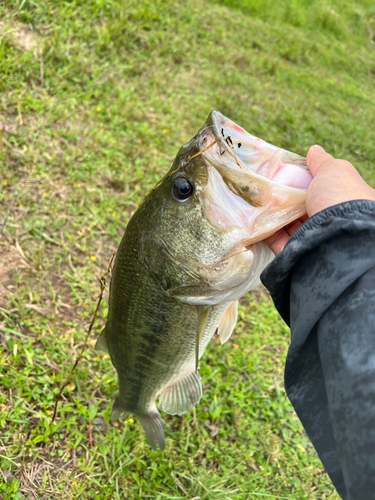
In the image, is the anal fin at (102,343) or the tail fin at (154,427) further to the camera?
the tail fin at (154,427)

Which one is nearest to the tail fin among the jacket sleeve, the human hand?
the jacket sleeve

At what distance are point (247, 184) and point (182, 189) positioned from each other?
27 cm

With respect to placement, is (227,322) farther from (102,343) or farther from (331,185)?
(331,185)

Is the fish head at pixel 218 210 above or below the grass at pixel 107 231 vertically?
above

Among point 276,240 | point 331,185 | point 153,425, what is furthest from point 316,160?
point 153,425

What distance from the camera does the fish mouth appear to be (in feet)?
4.87

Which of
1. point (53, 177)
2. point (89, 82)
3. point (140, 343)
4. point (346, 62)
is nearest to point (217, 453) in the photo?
point (140, 343)

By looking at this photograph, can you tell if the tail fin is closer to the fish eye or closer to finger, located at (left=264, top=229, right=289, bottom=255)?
finger, located at (left=264, top=229, right=289, bottom=255)

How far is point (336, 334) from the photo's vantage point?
1.15 meters

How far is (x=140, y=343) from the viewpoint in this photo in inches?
74.6

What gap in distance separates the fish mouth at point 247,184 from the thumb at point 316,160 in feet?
0.12

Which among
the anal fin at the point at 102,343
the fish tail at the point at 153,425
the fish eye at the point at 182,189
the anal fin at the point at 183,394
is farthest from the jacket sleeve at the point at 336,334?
the fish tail at the point at 153,425

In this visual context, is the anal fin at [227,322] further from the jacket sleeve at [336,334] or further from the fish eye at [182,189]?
the fish eye at [182,189]

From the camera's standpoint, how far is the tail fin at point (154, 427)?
90.2 inches
